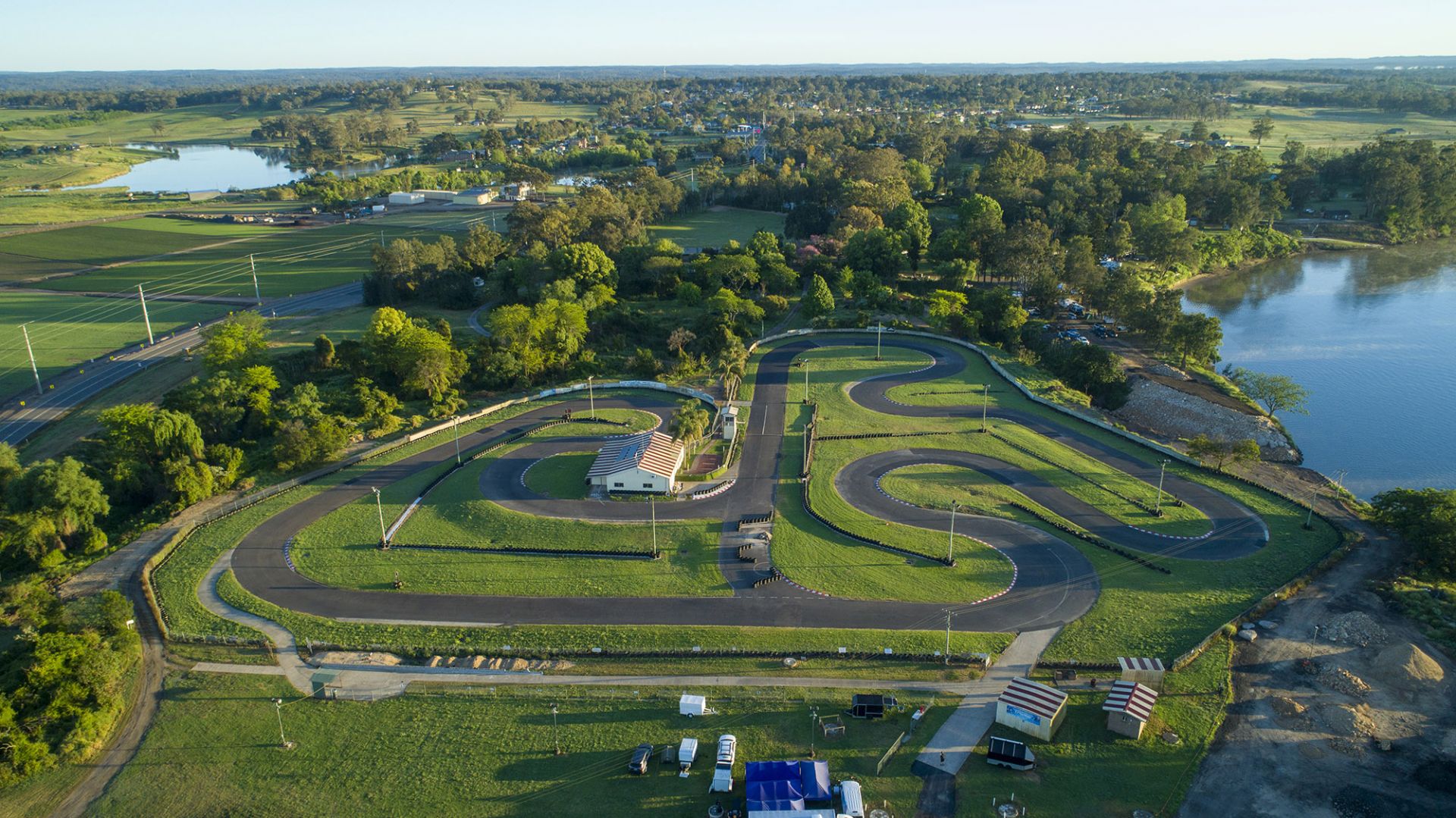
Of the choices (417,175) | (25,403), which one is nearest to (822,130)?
(417,175)

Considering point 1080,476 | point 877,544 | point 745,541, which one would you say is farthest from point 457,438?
point 1080,476

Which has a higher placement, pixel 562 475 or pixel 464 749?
pixel 562 475

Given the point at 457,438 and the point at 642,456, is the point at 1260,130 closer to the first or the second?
the point at 642,456

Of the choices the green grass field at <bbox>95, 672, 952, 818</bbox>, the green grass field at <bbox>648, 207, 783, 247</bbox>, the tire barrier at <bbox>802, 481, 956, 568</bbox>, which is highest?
the green grass field at <bbox>648, 207, 783, 247</bbox>

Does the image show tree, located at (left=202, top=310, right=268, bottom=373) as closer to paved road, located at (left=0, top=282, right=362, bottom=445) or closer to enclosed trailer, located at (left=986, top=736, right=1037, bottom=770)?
paved road, located at (left=0, top=282, right=362, bottom=445)

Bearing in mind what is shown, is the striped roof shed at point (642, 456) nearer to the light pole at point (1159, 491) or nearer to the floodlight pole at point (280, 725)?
the floodlight pole at point (280, 725)

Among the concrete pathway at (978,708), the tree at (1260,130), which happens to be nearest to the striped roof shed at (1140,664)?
the concrete pathway at (978,708)

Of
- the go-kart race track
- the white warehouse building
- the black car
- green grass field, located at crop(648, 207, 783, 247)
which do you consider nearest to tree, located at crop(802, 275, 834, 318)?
the go-kart race track
